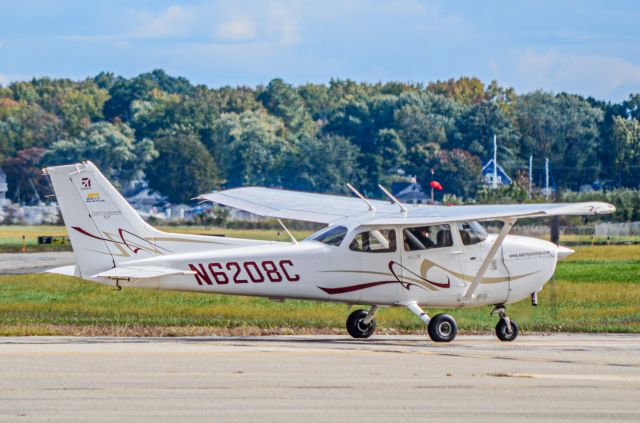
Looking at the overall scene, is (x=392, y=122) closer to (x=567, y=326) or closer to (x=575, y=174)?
(x=575, y=174)

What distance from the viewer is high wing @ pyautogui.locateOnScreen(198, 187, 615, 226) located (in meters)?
18.5

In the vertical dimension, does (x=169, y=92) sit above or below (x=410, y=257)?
above

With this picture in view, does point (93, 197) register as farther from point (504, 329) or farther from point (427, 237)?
point (504, 329)

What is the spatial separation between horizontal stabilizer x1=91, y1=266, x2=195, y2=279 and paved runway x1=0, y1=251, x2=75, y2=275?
24667 mm

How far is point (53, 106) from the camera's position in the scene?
164250 millimetres

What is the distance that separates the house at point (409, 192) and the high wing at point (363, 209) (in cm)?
10052

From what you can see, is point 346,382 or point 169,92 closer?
point 346,382

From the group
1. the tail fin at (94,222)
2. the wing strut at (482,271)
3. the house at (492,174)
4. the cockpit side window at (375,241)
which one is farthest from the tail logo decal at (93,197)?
the house at (492,174)

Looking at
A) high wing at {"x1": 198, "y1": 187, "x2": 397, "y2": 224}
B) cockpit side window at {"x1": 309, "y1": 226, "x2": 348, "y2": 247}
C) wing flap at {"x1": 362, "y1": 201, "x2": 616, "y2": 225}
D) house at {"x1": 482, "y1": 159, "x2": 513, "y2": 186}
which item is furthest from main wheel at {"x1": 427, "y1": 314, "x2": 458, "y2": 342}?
house at {"x1": 482, "y1": 159, "x2": 513, "y2": 186}

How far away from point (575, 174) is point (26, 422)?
378ft

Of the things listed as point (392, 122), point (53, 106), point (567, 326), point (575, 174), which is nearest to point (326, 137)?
point (392, 122)

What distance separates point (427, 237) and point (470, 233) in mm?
662

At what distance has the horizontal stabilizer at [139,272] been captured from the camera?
18.5 metres

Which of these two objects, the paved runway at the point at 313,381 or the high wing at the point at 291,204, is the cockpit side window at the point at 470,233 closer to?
the paved runway at the point at 313,381
